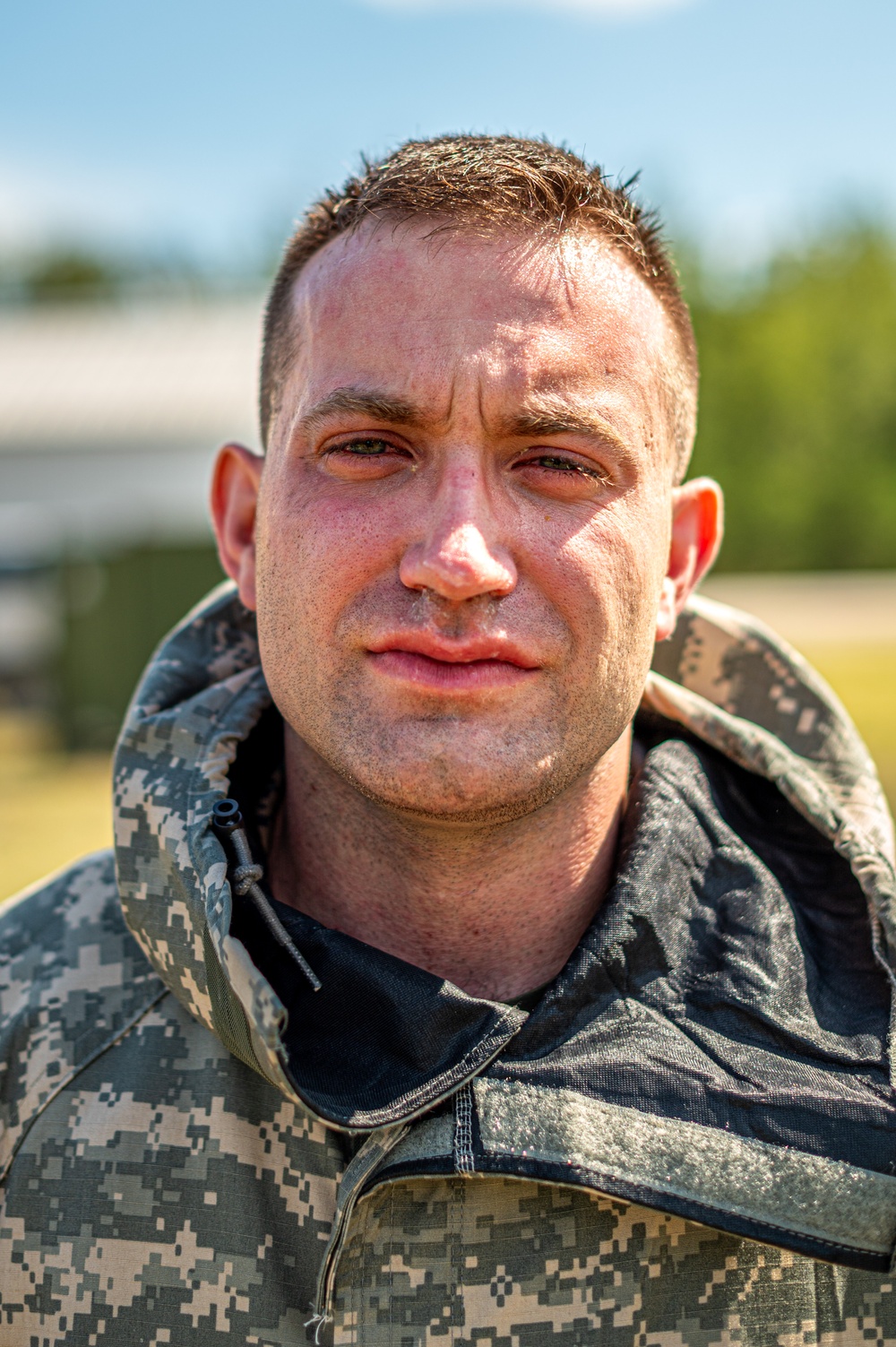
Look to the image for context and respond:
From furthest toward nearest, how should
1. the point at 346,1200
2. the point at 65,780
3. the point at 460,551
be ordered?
the point at 65,780 → the point at 460,551 → the point at 346,1200

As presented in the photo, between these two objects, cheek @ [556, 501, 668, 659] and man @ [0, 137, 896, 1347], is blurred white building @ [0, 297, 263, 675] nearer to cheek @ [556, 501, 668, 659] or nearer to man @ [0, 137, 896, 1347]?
man @ [0, 137, 896, 1347]

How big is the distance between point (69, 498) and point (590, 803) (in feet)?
63.1

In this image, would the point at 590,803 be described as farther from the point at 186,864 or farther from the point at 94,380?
the point at 94,380

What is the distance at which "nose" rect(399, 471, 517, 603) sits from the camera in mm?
2021

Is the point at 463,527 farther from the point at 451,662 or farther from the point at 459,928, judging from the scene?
the point at 459,928

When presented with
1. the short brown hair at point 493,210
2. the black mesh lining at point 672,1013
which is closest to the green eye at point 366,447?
the short brown hair at point 493,210

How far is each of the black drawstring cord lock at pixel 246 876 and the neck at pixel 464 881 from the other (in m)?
0.24

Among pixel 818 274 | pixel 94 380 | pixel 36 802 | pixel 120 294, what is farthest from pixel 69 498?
pixel 120 294

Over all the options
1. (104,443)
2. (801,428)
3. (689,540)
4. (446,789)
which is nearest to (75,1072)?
(446,789)

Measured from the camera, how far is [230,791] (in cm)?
237

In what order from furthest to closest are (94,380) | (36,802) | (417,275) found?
1. (94,380)
2. (36,802)
3. (417,275)

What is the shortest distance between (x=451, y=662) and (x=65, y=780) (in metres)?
10.6

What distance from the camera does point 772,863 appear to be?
2453mm

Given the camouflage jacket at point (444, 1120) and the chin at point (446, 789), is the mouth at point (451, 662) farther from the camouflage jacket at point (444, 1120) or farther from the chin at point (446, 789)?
the camouflage jacket at point (444, 1120)
